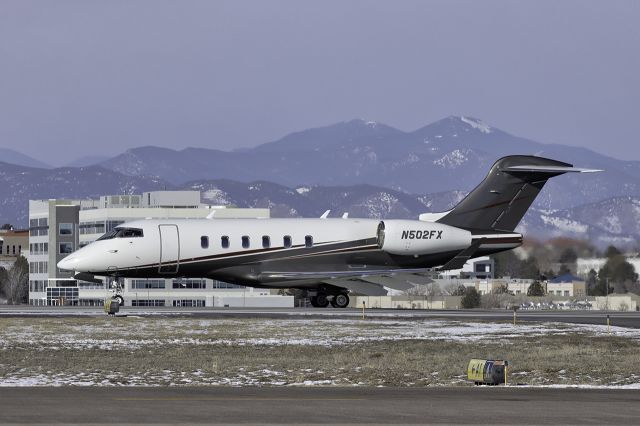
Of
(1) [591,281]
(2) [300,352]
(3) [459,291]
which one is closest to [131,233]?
(2) [300,352]

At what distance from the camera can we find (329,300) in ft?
220

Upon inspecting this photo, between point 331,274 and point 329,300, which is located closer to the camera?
point 331,274

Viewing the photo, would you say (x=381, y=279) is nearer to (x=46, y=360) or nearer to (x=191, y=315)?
(x=191, y=315)

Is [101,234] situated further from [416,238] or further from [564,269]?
[416,238]

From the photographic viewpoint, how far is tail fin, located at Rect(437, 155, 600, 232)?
65.7 m

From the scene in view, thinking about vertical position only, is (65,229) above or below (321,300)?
above

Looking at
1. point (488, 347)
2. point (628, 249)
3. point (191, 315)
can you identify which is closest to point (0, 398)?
point (488, 347)

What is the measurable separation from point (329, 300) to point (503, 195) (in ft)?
31.6

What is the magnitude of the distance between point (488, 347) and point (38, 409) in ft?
61.3

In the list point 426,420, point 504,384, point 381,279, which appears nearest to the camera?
point 426,420

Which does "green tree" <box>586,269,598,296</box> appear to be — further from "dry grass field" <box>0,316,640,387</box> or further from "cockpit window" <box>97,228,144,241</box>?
"dry grass field" <box>0,316,640,387</box>

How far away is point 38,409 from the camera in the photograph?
80.6 ft

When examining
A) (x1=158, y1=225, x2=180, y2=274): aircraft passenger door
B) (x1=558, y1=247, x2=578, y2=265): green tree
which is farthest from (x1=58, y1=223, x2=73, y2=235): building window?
(x1=158, y1=225, x2=180, y2=274): aircraft passenger door

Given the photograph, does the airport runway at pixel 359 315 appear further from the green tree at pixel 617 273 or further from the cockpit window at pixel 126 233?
the green tree at pixel 617 273
